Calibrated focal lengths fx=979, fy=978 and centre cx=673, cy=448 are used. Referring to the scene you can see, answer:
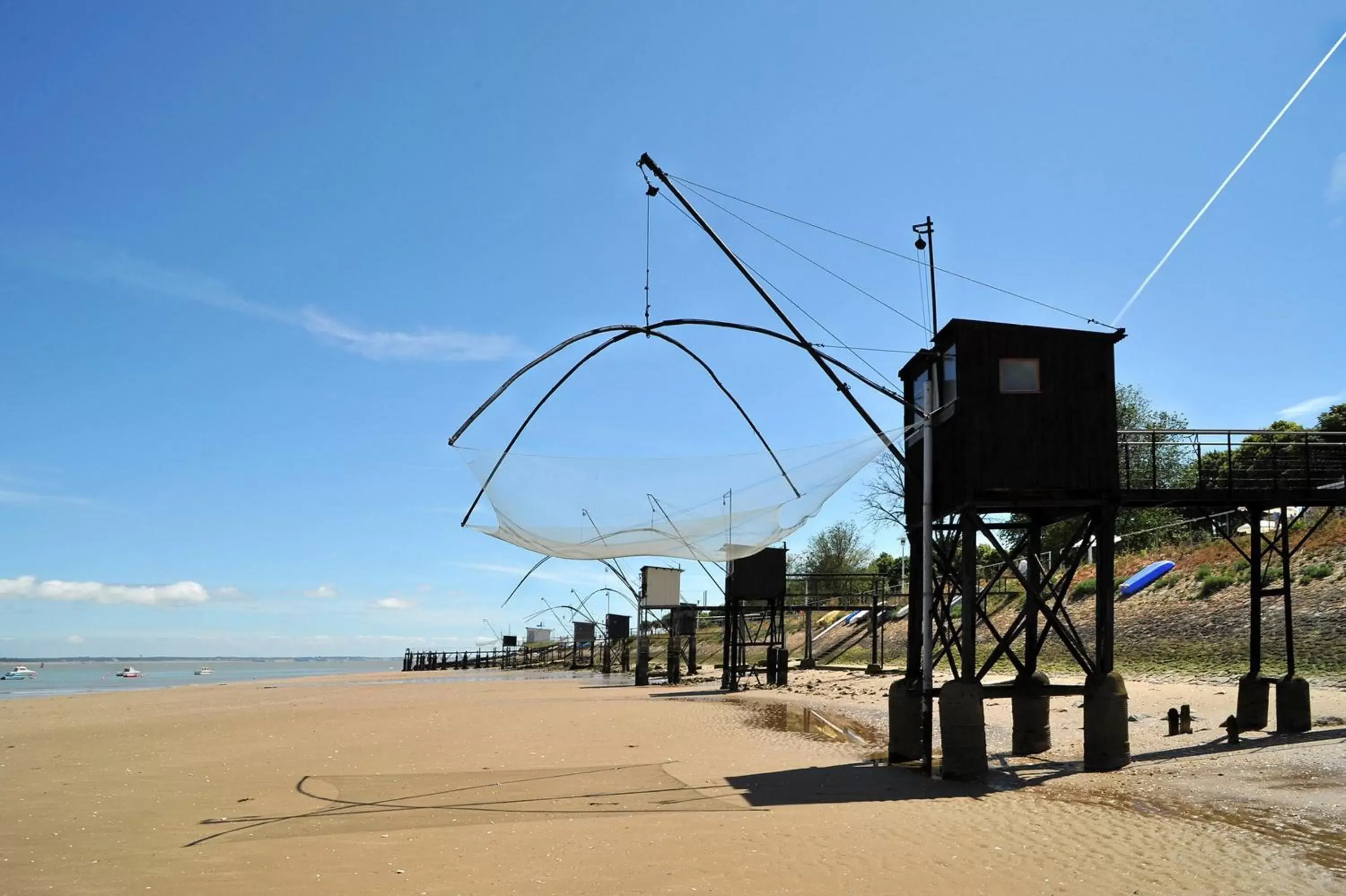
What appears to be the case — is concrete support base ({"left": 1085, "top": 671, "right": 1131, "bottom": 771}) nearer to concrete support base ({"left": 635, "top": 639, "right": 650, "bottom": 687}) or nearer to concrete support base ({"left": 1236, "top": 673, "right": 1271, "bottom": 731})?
concrete support base ({"left": 1236, "top": 673, "right": 1271, "bottom": 731})

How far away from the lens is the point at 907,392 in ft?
56.4

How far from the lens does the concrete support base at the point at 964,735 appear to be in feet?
45.3

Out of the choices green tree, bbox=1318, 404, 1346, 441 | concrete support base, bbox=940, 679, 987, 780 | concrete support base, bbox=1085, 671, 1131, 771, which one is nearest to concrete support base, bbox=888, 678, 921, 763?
concrete support base, bbox=940, 679, 987, 780

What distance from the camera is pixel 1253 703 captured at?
57.7ft

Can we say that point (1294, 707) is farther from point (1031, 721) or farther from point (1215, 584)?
point (1215, 584)

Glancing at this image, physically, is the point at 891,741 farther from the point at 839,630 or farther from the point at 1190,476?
the point at 839,630

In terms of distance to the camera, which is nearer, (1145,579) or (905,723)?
(905,723)

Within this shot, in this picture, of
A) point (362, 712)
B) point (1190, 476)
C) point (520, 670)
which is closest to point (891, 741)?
point (362, 712)

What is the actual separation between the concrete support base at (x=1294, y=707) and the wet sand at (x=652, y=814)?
0.38 meters

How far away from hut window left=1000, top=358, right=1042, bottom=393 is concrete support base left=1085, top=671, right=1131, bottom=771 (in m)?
4.54

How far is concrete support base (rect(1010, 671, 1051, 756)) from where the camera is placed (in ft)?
55.2

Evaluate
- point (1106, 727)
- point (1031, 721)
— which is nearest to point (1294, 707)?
point (1031, 721)

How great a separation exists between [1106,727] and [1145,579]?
953 inches

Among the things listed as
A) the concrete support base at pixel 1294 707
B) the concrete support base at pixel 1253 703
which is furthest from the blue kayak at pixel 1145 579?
the concrete support base at pixel 1294 707
